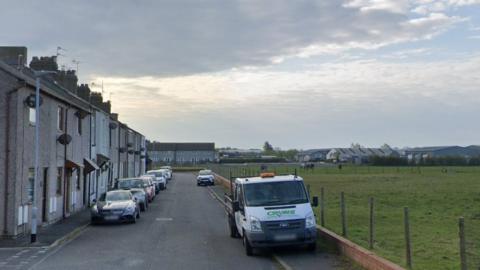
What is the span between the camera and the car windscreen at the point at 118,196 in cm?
2628

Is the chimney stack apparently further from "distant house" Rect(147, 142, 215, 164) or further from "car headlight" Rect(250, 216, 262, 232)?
"distant house" Rect(147, 142, 215, 164)

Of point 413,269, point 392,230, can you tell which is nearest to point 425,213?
point 392,230

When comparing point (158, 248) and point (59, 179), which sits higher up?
point (59, 179)

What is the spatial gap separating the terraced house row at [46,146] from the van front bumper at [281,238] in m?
8.87

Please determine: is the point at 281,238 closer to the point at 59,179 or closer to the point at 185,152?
the point at 59,179

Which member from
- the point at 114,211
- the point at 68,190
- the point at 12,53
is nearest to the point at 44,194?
the point at 114,211

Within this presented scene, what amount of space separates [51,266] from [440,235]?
10.8 m

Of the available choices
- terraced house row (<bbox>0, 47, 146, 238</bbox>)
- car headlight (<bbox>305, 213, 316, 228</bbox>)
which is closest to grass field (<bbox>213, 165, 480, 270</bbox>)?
car headlight (<bbox>305, 213, 316, 228</bbox>)

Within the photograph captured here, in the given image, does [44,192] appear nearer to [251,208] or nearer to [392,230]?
[251,208]

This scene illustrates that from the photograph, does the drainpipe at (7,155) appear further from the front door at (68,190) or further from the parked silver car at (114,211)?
the front door at (68,190)

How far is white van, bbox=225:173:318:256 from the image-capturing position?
14.7 metres

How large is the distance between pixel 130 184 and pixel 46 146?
12.0 m

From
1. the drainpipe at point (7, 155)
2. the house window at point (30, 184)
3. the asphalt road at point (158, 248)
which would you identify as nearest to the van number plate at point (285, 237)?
the asphalt road at point (158, 248)

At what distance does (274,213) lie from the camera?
14961 mm
